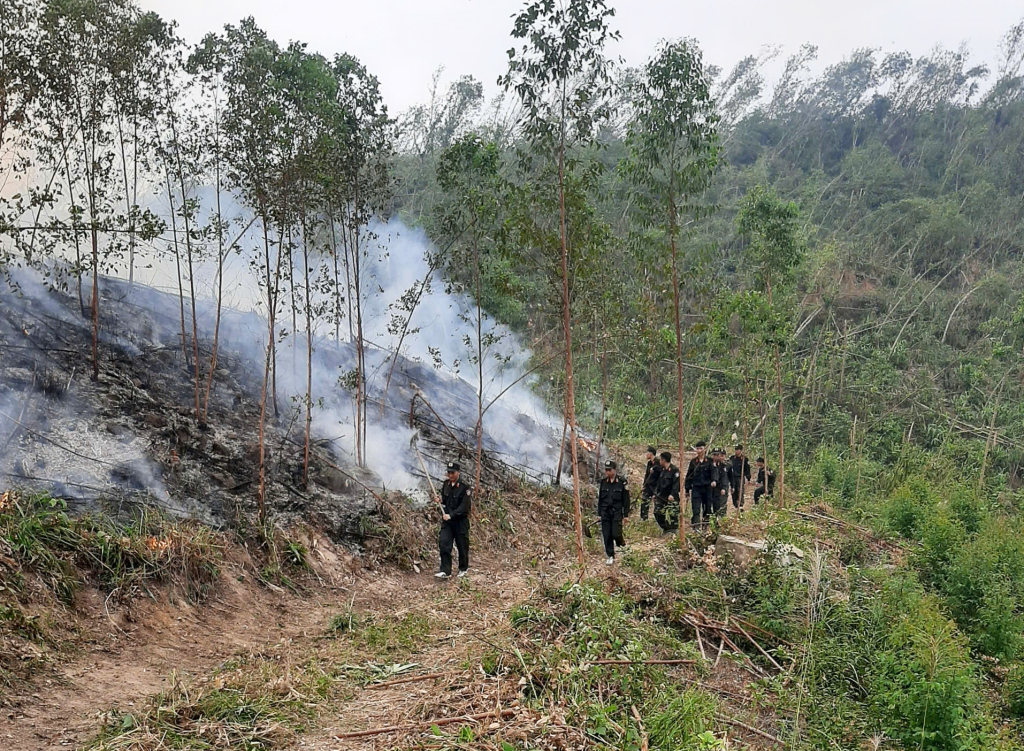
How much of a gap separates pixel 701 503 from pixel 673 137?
20.8 feet

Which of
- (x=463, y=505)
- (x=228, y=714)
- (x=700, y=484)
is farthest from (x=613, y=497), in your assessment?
(x=228, y=714)

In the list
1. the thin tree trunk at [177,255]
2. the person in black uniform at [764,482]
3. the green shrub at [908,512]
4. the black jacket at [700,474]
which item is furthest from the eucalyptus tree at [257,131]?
the green shrub at [908,512]

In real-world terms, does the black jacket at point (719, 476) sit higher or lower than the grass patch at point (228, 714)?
higher

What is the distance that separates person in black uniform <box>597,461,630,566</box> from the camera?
10.5 m

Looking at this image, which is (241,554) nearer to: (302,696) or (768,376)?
(302,696)

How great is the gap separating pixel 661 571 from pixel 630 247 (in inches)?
176

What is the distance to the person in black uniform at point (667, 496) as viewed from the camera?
1263 cm

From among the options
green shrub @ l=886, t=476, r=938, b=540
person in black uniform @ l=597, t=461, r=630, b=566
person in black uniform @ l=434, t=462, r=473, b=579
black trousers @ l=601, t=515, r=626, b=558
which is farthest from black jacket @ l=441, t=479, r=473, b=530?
green shrub @ l=886, t=476, r=938, b=540

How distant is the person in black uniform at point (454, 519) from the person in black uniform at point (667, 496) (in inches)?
148

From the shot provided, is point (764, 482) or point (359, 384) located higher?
point (359, 384)

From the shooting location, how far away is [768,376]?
61.7 ft

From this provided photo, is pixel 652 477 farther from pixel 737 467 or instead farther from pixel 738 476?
pixel 738 476

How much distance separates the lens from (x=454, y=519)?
10.1 metres

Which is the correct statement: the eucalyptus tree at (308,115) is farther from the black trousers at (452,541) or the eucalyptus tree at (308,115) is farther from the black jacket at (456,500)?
the black trousers at (452,541)
